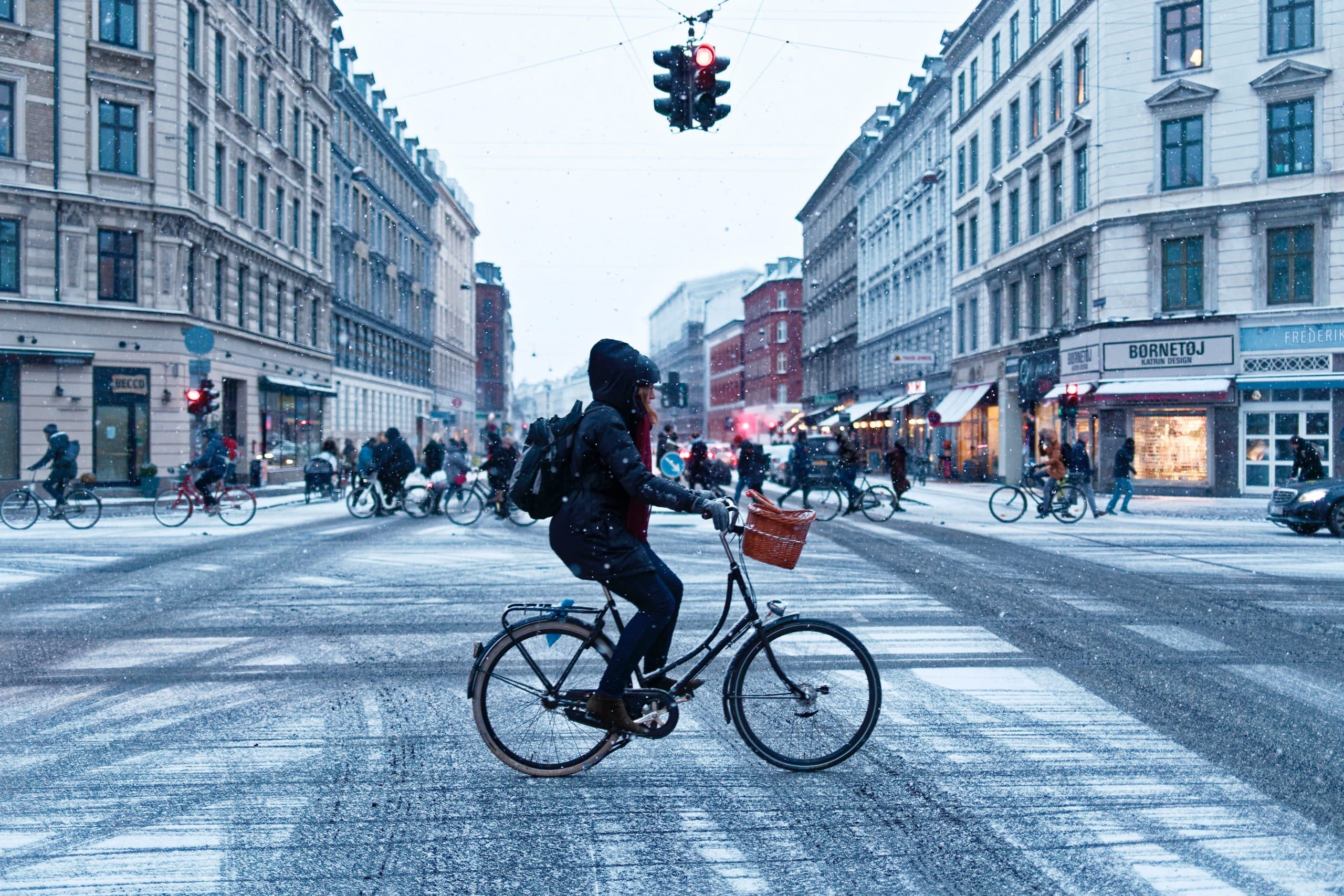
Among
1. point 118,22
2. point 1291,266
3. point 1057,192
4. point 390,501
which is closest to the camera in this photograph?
point 390,501

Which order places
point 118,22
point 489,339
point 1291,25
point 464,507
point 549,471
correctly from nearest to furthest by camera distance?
point 549,471, point 464,507, point 1291,25, point 118,22, point 489,339

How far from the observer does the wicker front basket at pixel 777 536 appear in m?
4.54

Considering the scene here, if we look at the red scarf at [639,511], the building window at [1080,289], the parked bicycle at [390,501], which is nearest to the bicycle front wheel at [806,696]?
the red scarf at [639,511]

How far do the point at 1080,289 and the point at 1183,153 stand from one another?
4573mm

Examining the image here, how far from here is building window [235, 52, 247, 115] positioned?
3422cm

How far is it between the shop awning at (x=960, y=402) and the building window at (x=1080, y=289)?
7.04 meters

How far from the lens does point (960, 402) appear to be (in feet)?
137

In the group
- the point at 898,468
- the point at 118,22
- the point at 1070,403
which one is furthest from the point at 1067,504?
the point at 118,22

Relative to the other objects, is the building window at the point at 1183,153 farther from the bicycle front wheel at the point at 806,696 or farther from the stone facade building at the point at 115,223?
the bicycle front wheel at the point at 806,696

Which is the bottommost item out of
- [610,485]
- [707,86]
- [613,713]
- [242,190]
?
[613,713]

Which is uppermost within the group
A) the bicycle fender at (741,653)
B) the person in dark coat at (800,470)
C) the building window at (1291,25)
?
the building window at (1291,25)

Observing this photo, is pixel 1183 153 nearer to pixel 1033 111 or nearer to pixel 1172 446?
pixel 1033 111

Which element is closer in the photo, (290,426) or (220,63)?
(220,63)

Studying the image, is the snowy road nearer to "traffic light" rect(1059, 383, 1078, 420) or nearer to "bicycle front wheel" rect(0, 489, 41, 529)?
"bicycle front wheel" rect(0, 489, 41, 529)
